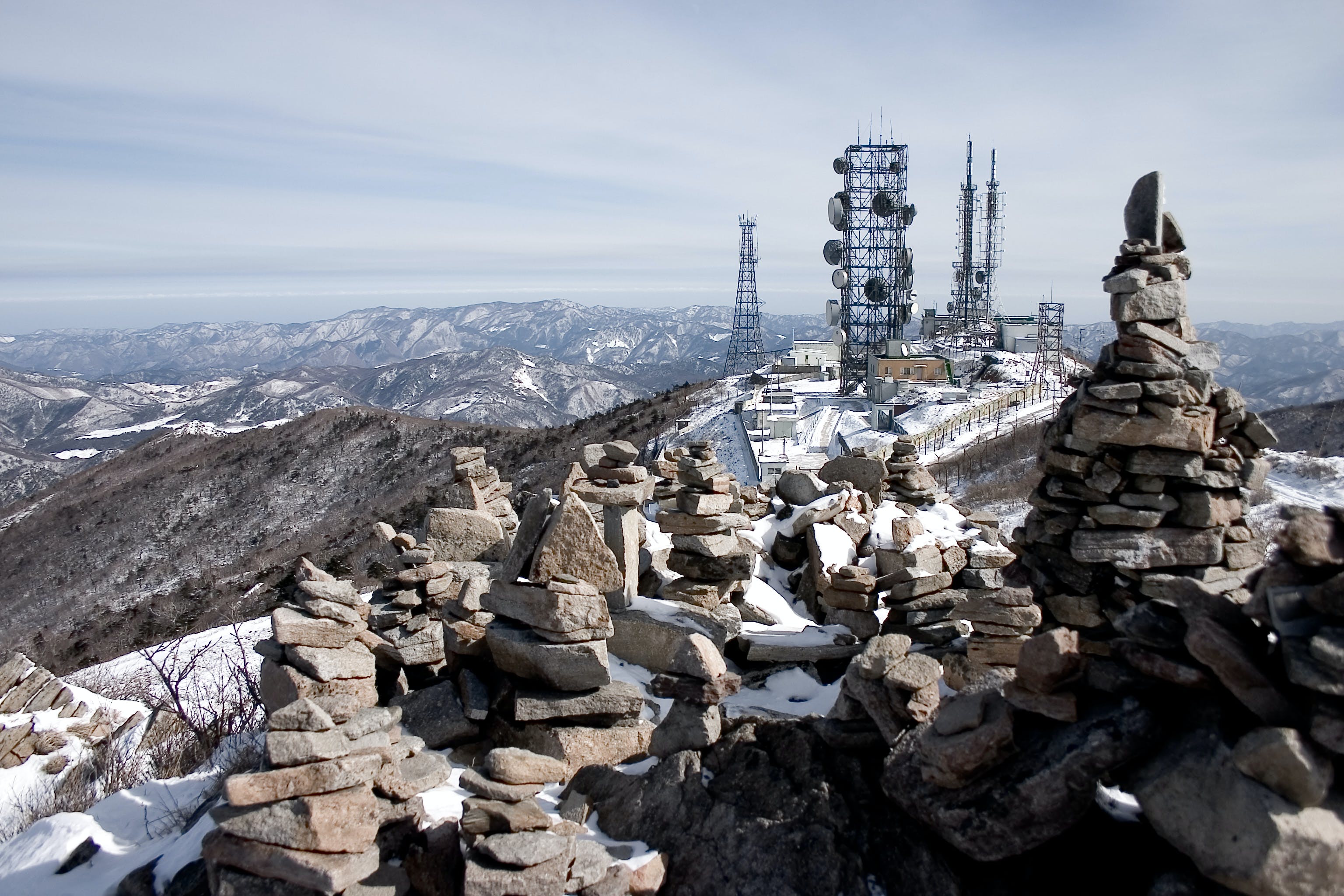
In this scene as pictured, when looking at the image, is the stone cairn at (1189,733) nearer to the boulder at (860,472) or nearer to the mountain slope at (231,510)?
the boulder at (860,472)

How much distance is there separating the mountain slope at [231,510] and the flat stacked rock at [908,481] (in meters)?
18.4

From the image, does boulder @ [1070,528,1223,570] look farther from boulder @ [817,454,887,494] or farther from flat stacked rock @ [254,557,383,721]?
flat stacked rock @ [254,557,383,721]

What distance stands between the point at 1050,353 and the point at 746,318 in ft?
131

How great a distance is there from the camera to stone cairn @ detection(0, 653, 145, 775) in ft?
43.6

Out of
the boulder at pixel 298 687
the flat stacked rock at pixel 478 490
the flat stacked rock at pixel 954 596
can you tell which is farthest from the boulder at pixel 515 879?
the flat stacked rock at pixel 478 490

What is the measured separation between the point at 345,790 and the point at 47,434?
240 m

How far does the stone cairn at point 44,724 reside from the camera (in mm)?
13281

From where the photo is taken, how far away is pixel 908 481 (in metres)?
16.1

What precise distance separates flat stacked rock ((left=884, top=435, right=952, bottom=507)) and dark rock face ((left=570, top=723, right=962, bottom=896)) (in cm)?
1018

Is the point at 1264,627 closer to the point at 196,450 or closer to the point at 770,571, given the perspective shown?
the point at 770,571

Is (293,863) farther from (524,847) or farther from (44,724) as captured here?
(44,724)

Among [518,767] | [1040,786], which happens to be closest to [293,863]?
[518,767]

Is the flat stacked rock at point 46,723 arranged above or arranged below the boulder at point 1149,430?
below

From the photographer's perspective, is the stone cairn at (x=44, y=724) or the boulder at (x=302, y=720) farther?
the stone cairn at (x=44, y=724)
